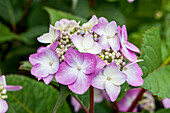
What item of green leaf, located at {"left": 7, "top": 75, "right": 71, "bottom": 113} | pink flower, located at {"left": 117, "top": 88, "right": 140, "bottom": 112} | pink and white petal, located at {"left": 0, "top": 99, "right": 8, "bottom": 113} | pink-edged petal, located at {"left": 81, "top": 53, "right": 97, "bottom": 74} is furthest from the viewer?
pink flower, located at {"left": 117, "top": 88, "right": 140, "bottom": 112}

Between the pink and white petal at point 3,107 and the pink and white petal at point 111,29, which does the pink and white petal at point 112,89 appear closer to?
the pink and white petal at point 111,29

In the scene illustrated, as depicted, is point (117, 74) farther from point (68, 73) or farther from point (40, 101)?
point (40, 101)

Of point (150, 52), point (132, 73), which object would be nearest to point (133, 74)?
point (132, 73)

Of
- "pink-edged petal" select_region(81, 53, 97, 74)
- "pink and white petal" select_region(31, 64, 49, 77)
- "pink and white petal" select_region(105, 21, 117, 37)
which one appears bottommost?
"pink and white petal" select_region(31, 64, 49, 77)

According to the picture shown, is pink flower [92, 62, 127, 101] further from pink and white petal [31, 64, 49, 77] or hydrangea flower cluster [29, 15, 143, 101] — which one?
pink and white petal [31, 64, 49, 77]

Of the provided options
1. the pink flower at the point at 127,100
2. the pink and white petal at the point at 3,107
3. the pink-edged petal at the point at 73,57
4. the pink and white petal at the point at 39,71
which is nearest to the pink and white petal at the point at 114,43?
the pink-edged petal at the point at 73,57

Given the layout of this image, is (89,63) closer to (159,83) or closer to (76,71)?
(76,71)

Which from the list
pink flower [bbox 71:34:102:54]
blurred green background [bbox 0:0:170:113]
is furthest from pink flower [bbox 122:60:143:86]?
blurred green background [bbox 0:0:170:113]

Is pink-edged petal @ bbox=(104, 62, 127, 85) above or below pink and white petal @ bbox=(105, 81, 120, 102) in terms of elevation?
above
